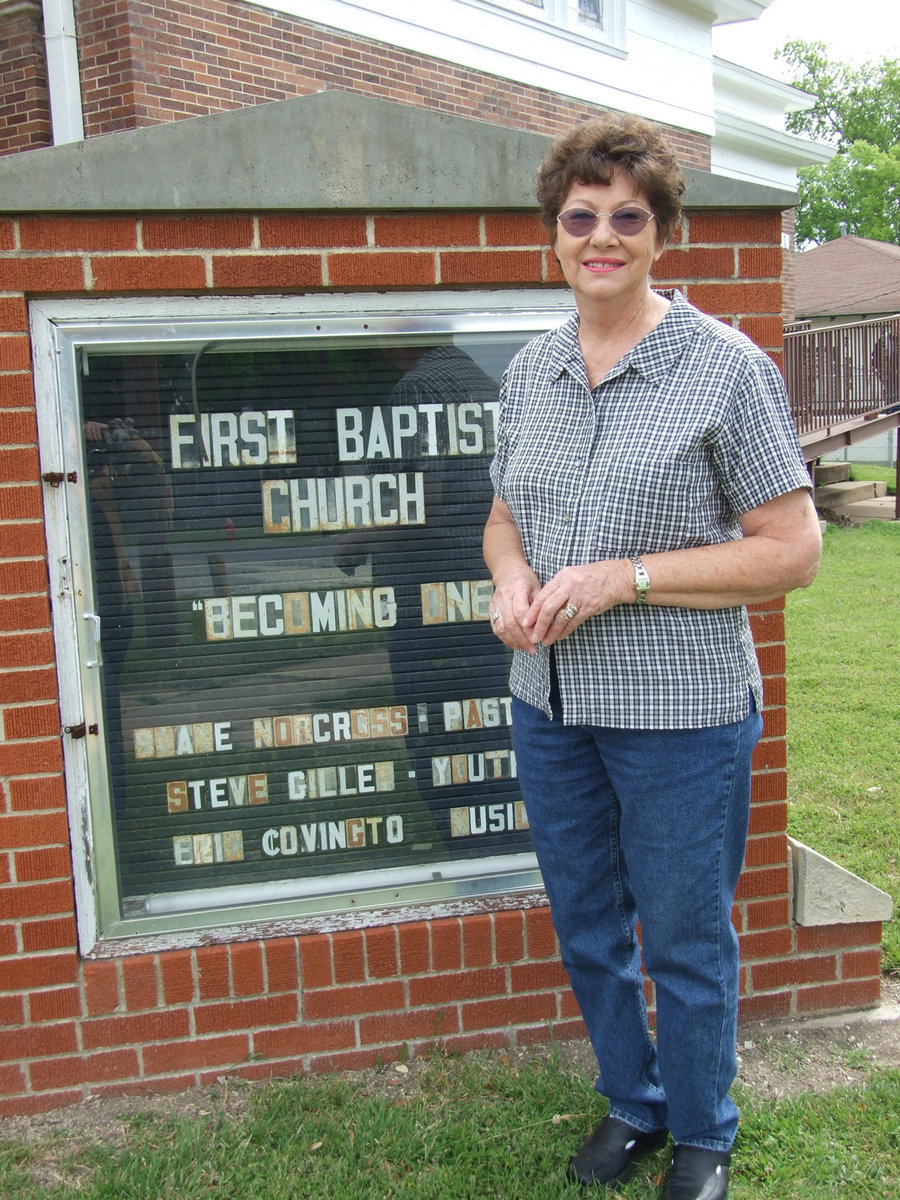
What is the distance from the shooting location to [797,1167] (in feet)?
7.70

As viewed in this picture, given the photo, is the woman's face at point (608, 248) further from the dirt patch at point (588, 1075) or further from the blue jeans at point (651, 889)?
the dirt patch at point (588, 1075)

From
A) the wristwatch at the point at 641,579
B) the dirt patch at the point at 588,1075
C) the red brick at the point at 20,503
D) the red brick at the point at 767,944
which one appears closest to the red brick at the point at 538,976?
the dirt patch at the point at 588,1075

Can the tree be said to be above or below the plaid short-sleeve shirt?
above

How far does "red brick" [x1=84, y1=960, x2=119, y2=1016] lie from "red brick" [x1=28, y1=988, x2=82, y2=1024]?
3 centimetres

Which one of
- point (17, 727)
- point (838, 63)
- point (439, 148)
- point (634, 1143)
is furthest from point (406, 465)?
point (838, 63)

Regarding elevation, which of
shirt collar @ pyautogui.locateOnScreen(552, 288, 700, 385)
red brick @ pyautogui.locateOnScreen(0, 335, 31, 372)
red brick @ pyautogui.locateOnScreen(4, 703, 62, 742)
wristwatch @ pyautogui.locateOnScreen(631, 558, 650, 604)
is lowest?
red brick @ pyautogui.locateOnScreen(4, 703, 62, 742)

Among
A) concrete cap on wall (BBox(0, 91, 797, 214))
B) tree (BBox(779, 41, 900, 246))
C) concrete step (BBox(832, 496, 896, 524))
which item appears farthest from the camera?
tree (BBox(779, 41, 900, 246))

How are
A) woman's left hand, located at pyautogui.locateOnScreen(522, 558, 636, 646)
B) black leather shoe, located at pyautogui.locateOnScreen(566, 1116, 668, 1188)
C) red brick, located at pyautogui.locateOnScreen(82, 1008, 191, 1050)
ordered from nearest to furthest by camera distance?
woman's left hand, located at pyautogui.locateOnScreen(522, 558, 636, 646), black leather shoe, located at pyautogui.locateOnScreen(566, 1116, 668, 1188), red brick, located at pyautogui.locateOnScreen(82, 1008, 191, 1050)

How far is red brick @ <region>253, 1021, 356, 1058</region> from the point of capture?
109 inches

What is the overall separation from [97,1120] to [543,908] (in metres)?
1.20

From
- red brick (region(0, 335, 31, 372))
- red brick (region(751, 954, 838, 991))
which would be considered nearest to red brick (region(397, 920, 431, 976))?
red brick (region(751, 954, 838, 991))

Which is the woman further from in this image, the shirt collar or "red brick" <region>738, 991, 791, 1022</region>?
"red brick" <region>738, 991, 791, 1022</region>

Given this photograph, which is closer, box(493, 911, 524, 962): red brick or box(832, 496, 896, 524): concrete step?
box(493, 911, 524, 962): red brick

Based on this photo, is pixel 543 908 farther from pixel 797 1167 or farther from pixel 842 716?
pixel 842 716
